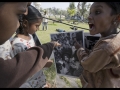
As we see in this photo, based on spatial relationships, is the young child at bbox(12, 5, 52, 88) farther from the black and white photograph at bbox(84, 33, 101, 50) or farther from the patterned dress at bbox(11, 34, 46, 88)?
the black and white photograph at bbox(84, 33, 101, 50)

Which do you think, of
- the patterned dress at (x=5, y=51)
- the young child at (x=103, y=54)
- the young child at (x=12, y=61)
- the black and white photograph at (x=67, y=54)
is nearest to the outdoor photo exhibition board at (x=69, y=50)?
the black and white photograph at (x=67, y=54)

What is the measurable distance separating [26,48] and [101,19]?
500mm


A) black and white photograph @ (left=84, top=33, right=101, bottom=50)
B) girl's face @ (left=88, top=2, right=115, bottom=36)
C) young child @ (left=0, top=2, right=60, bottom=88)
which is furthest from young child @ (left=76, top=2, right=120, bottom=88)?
young child @ (left=0, top=2, right=60, bottom=88)

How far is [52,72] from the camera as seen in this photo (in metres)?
1.88

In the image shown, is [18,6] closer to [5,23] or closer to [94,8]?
[5,23]

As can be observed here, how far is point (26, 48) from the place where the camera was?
0.94 m

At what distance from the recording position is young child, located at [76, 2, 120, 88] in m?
0.66

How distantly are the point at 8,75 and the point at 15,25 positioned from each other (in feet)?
0.60

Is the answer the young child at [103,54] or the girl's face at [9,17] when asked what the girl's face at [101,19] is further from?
the girl's face at [9,17]

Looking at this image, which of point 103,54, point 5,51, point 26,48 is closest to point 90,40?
point 103,54

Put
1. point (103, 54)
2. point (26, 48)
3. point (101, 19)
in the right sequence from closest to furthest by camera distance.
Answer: point (103, 54)
point (101, 19)
point (26, 48)

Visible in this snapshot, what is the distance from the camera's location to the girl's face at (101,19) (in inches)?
29.7

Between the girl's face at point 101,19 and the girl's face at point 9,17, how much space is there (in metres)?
0.40

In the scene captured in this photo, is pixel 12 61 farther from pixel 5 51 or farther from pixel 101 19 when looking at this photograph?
pixel 101 19
